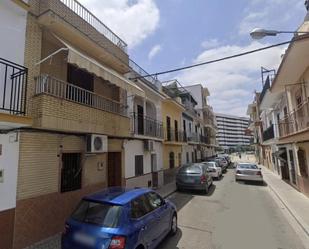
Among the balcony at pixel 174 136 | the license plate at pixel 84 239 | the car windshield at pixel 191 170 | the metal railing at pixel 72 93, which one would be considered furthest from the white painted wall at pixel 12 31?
the balcony at pixel 174 136

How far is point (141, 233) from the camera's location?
16.2 feet

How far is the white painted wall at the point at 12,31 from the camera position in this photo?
19.3 ft

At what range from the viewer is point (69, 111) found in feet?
22.8

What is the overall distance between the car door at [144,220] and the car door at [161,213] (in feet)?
0.77

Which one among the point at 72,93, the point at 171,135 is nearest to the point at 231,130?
→ the point at 171,135

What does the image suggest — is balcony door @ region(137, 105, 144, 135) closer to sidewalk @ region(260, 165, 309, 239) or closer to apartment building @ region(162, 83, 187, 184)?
apartment building @ region(162, 83, 187, 184)

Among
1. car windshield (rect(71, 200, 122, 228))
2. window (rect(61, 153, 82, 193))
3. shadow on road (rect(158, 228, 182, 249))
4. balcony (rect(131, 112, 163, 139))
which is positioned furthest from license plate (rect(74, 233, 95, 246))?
balcony (rect(131, 112, 163, 139))

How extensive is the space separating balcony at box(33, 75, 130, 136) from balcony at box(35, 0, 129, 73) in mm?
1693

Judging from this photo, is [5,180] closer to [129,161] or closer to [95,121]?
[95,121]

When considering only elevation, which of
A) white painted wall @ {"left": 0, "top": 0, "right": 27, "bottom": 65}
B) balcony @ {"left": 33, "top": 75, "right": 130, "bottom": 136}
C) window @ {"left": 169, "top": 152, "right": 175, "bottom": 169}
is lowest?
window @ {"left": 169, "top": 152, "right": 175, "bottom": 169}

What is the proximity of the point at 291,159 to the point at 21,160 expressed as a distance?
17.3m

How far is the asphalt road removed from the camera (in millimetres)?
6461

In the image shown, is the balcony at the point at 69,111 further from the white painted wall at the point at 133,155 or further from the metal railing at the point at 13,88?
the white painted wall at the point at 133,155

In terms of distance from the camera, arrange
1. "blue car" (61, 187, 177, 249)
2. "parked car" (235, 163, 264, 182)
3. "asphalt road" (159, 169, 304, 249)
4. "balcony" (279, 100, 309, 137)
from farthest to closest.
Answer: "parked car" (235, 163, 264, 182)
"balcony" (279, 100, 309, 137)
"asphalt road" (159, 169, 304, 249)
"blue car" (61, 187, 177, 249)
